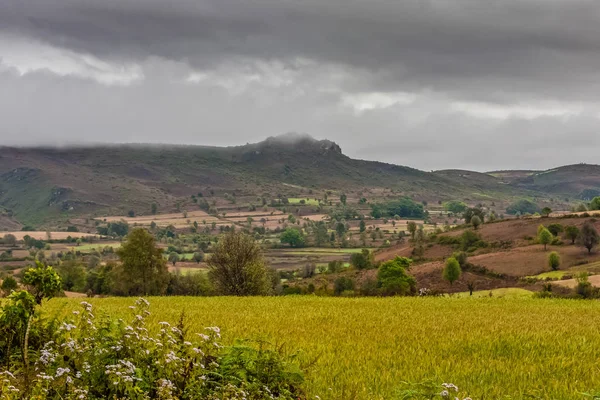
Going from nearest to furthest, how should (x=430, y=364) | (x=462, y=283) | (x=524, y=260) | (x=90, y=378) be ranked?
(x=90, y=378) → (x=430, y=364) → (x=462, y=283) → (x=524, y=260)

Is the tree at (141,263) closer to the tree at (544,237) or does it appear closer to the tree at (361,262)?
the tree at (361,262)

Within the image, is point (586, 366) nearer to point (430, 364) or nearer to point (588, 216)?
point (430, 364)

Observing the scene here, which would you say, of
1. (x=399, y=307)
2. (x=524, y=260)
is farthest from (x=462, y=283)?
(x=399, y=307)

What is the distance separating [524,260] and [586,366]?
366 ft

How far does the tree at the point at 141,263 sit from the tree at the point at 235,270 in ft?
34.3

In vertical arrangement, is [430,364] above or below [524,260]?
above

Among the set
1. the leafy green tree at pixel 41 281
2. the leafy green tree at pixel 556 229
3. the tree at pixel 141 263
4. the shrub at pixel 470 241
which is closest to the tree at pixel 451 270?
the tree at pixel 141 263

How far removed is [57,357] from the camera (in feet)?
36.2

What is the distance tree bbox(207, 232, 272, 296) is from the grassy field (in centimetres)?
2462

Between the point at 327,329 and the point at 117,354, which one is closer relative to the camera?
the point at 117,354

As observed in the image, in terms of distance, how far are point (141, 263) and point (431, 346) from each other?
49.3 metres

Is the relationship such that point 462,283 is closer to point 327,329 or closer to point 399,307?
point 399,307

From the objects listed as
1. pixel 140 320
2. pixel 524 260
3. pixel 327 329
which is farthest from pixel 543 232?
pixel 140 320

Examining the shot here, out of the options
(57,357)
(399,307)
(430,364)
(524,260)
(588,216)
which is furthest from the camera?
(588,216)
